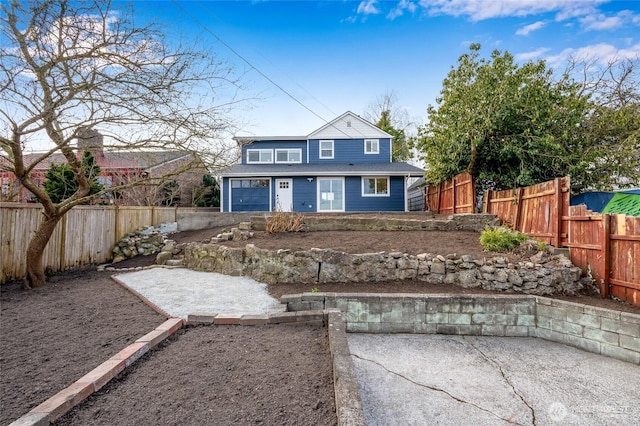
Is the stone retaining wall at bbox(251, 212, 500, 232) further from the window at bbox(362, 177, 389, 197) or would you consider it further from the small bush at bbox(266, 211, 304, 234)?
the window at bbox(362, 177, 389, 197)

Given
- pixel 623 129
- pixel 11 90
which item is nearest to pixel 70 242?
pixel 11 90

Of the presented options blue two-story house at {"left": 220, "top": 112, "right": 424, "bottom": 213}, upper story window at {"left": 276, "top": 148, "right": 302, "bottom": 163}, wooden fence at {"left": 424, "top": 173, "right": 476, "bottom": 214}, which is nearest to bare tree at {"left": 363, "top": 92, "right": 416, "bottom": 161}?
blue two-story house at {"left": 220, "top": 112, "right": 424, "bottom": 213}

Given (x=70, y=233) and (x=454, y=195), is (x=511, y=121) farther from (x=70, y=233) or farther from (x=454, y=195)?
(x=70, y=233)

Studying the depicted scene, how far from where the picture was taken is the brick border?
1749 millimetres

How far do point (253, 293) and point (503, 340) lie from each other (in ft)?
13.0

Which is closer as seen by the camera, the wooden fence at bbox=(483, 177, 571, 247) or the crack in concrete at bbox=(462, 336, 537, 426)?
the crack in concrete at bbox=(462, 336, 537, 426)

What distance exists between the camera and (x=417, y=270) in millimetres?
5449

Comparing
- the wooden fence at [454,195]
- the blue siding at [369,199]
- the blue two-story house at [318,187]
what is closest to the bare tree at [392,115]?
the blue two-story house at [318,187]

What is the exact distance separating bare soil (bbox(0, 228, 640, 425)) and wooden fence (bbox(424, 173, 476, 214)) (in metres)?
5.01

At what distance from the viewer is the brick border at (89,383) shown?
5.74 feet

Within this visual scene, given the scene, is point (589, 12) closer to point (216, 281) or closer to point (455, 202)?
point (455, 202)

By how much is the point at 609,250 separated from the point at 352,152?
1276 cm

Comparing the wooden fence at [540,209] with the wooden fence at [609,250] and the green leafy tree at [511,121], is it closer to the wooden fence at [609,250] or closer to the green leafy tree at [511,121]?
the wooden fence at [609,250]

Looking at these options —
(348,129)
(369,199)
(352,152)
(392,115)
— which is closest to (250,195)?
(352,152)
